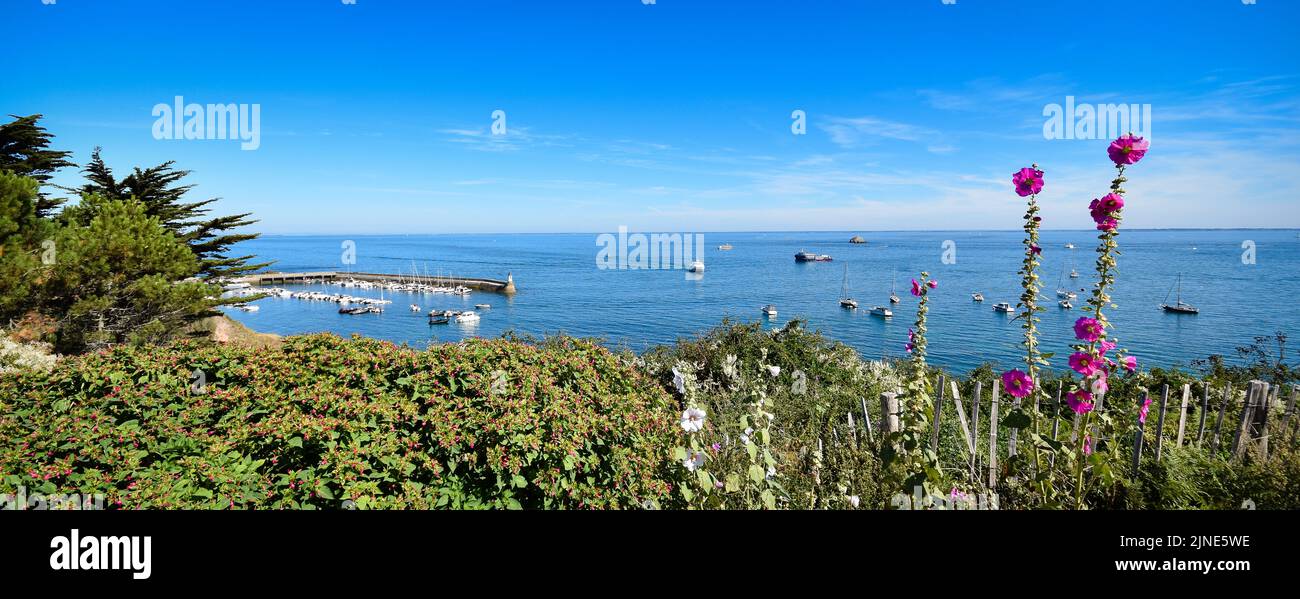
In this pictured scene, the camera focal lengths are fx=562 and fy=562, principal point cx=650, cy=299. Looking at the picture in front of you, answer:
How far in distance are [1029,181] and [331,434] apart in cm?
397

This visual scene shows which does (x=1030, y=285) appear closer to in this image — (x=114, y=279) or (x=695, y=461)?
(x=695, y=461)

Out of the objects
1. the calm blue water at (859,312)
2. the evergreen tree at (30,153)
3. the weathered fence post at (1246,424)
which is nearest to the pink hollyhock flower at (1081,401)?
the weathered fence post at (1246,424)

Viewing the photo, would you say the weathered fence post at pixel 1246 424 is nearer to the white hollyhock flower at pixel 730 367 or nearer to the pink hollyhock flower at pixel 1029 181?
the pink hollyhock flower at pixel 1029 181

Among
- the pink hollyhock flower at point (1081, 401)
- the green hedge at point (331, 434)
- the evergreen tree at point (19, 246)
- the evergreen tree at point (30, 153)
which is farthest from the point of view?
the evergreen tree at point (30, 153)

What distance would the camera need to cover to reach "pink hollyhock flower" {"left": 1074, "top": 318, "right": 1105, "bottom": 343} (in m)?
2.91

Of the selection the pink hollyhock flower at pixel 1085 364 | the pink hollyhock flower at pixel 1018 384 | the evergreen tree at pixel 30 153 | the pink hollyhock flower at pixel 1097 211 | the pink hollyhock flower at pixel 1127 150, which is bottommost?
the pink hollyhock flower at pixel 1018 384

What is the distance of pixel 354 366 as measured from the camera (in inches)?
139

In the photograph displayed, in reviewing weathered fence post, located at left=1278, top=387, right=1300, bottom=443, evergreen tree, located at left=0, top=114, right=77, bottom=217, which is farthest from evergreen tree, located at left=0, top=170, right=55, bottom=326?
weathered fence post, located at left=1278, top=387, right=1300, bottom=443

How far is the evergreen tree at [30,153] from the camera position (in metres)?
19.6

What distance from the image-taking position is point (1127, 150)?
2885mm

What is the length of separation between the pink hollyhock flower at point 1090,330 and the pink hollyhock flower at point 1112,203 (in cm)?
58
